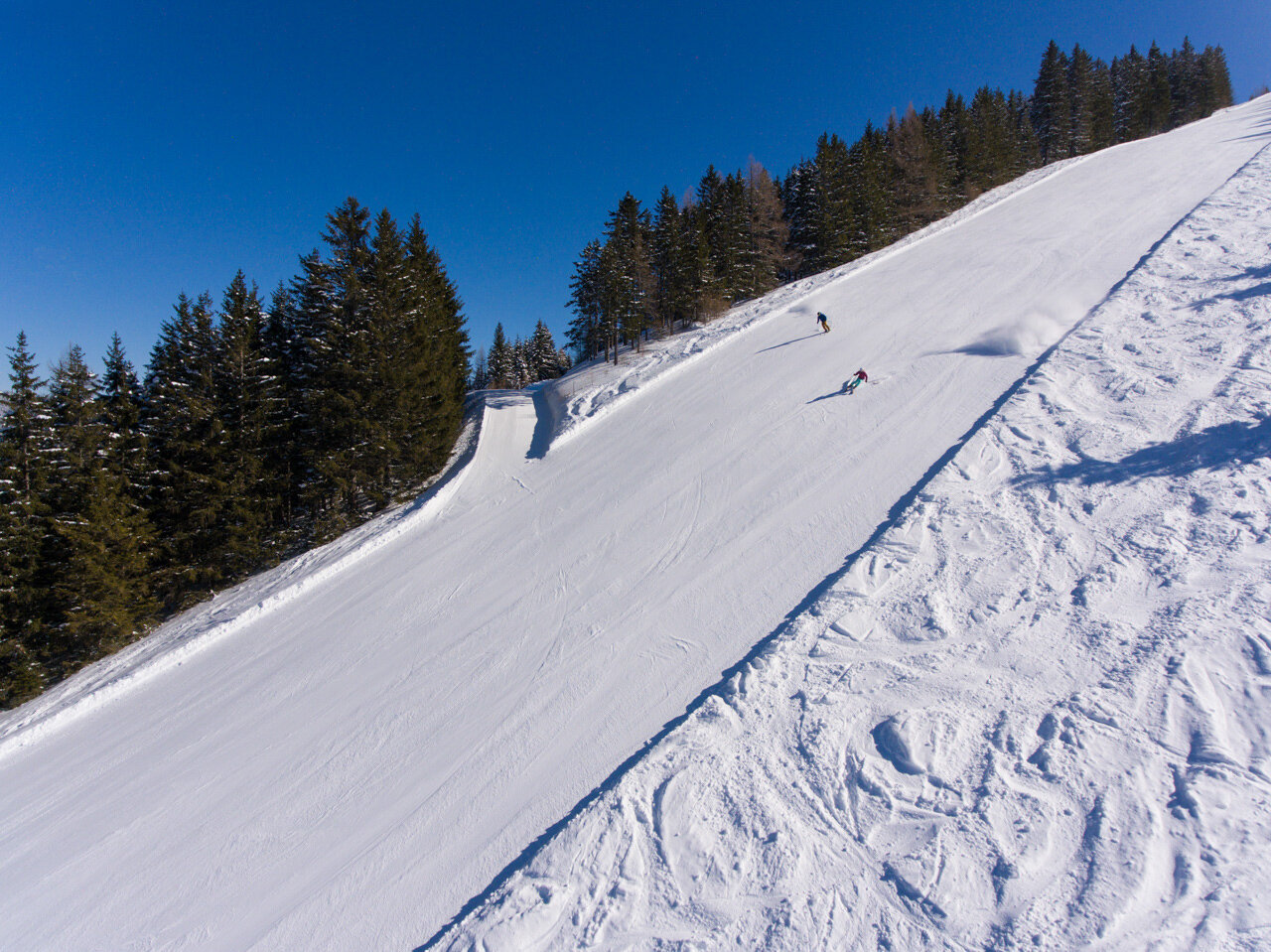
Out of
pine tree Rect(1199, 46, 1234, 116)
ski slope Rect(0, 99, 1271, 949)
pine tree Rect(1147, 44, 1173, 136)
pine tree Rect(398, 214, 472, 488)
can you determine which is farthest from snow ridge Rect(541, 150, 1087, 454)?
pine tree Rect(1199, 46, 1234, 116)

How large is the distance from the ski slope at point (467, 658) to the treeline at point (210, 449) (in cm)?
411

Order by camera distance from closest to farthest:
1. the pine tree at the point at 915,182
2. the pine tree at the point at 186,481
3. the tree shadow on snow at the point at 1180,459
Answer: the tree shadow on snow at the point at 1180,459
the pine tree at the point at 186,481
the pine tree at the point at 915,182

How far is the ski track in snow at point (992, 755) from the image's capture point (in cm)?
357

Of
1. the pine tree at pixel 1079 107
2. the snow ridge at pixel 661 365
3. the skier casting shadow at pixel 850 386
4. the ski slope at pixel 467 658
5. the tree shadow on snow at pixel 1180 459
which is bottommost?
the tree shadow on snow at pixel 1180 459

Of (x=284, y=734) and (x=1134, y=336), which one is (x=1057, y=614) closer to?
(x=1134, y=336)

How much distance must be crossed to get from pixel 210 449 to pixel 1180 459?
78.5ft

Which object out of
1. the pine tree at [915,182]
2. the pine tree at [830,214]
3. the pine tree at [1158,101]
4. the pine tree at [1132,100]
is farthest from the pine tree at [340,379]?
the pine tree at [1158,101]

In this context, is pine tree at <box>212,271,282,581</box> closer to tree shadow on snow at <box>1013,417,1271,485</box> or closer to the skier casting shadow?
the skier casting shadow

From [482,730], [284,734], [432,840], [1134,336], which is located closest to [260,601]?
[284,734]

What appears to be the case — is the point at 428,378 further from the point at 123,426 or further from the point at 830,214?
the point at 830,214

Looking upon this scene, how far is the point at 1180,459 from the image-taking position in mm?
7340

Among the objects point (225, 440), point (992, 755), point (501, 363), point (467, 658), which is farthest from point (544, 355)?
point (992, 755)

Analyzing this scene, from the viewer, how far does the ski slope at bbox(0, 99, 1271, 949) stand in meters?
5.42

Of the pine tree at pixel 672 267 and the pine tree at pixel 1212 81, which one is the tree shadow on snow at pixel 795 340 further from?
the pine tree at pixel 1212 81
